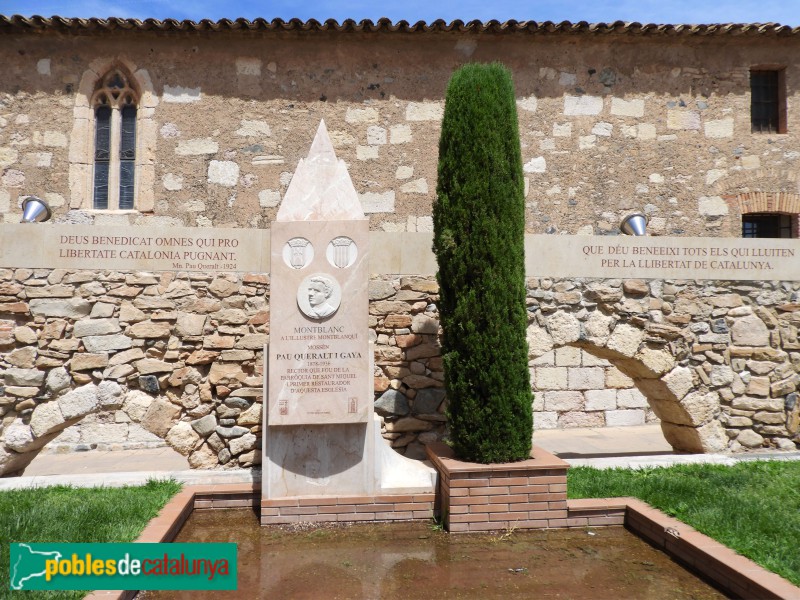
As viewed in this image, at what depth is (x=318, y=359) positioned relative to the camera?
4.60 meters

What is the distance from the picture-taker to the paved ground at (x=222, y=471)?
210 inches

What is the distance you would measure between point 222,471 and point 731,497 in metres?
4.24

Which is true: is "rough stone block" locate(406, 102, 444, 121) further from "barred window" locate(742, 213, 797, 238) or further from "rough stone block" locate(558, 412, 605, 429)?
"barred window" locate(742, 213, 797, 238)

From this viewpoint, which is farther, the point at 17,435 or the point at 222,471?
the point at 17,435

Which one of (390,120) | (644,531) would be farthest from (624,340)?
(390,120)

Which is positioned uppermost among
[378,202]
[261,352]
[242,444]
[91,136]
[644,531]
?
[91,136]

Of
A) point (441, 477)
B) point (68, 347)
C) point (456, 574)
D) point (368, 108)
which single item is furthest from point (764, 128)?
point (68, 347)

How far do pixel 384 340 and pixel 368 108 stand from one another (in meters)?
4.10

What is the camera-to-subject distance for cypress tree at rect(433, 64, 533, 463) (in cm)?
469

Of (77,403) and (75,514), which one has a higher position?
(77,403)

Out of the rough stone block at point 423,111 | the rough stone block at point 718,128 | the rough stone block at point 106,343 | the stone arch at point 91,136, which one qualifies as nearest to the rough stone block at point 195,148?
the stone arch at point 91,136

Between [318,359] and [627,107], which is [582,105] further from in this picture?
[318,359]

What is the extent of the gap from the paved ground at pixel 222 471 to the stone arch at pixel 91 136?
11.3 feet

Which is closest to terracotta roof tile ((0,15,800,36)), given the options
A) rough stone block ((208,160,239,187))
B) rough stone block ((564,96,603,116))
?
rough stone block ((564,96,603,116))
